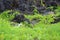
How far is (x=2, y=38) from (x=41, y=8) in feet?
65.6

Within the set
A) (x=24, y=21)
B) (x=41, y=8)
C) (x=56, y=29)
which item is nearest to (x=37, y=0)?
(x=41, y=8)

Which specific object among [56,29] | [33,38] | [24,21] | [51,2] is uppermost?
[33,38]

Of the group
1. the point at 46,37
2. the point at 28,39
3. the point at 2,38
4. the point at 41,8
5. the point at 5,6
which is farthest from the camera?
the point at 41,8

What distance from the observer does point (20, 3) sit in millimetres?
27297

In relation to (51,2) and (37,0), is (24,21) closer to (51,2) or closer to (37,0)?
(37,0)

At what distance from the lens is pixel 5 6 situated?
26.6 metres

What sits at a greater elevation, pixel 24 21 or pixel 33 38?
pixel 33 38

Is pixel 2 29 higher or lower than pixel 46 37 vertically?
higher

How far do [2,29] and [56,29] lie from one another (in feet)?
12.6

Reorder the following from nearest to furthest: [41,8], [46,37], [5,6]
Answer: [46,37], [5,6], [41,8]

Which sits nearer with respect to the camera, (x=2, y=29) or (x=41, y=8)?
(x=2, y=29)

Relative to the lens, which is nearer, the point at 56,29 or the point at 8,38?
the point at 8,38

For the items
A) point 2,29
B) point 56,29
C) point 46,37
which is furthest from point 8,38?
point 56,29

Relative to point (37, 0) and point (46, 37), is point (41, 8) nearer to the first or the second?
point (37, 0)
